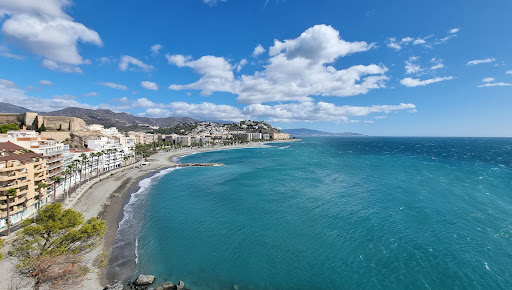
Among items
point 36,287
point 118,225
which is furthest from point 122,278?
point 118,225

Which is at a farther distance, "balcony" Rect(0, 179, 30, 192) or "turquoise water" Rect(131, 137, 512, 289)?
"balcony" Rect(0, 179, 30, 192)

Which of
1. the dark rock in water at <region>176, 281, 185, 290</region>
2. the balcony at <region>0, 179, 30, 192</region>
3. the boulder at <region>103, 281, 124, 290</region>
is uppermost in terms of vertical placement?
the balcony at <region>0, 179, 30, 192</region>

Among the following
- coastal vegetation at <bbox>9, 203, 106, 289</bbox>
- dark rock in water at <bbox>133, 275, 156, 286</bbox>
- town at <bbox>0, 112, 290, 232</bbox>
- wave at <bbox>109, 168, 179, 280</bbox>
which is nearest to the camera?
coastal vegetation at <bbox>9, 203, 106, 289</bbox>

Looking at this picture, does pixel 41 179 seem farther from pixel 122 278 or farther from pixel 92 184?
pixel 122 278

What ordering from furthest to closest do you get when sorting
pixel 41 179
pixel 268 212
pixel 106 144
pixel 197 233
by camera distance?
pixel 106 144 < pixel 268 212 < pixel 41 179 < pixel 197 233

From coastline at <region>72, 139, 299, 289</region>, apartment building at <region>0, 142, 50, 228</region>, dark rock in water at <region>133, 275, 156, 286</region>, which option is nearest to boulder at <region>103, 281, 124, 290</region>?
coastline at <region>72, 139, 299, 289</region>

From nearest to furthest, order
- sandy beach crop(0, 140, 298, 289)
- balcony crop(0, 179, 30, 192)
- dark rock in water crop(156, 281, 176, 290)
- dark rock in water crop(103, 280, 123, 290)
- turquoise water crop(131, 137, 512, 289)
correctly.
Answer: dark rock in water crop(103, 280, 123, 290), dark rock in water crop(156, 281, 176, 290), sandy beach crop(0, 140, 298, 289), turquoise water crop(131, 137, 512, 289), balcony crop(0, 179, 30, 192)

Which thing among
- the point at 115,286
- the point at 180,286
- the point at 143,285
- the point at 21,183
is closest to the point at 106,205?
the point at 21,183

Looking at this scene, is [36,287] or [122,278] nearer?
[36,287]

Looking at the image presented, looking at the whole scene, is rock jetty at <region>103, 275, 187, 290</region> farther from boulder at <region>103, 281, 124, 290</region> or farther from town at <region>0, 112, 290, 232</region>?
town at <region>0, 112, 290, 232</region>
